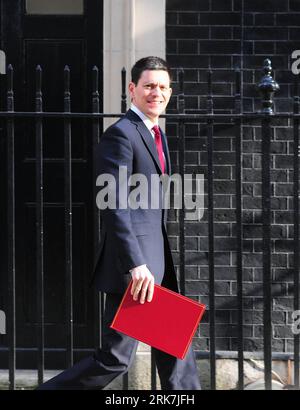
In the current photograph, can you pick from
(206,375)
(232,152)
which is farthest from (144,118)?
(206,375)

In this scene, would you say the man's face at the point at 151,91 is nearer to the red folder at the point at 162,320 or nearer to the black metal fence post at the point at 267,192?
the black metal fence post at the point at 267,192

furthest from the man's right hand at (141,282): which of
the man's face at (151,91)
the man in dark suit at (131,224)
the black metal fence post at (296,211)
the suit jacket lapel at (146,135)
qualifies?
the black metal fence post at (296,211)

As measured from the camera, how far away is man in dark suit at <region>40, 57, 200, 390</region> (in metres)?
3.86

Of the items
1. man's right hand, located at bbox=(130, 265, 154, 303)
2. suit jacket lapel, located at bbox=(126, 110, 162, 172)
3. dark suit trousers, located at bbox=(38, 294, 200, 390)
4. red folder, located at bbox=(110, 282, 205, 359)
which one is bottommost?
dark suit trousers, located at bbox=(38, 294, 200, 390)

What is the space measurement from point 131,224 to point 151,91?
683mm

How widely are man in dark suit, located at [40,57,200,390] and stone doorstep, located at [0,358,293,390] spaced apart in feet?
4.60

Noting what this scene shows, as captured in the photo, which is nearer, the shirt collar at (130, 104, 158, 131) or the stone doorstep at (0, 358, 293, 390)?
the shirt collar at (130, 104, 158, 131)

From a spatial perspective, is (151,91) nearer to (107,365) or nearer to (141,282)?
(141,282)

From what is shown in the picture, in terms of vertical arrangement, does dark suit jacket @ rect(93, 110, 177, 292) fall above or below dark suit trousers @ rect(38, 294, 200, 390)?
above

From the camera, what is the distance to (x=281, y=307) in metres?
5.69

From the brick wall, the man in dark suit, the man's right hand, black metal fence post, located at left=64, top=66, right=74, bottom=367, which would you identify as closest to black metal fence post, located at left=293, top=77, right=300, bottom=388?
the man in dark suit

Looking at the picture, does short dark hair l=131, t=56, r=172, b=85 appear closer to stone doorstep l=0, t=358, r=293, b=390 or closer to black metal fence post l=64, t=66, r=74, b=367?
black metal fence post l=64, t=66, r=74, b=367
